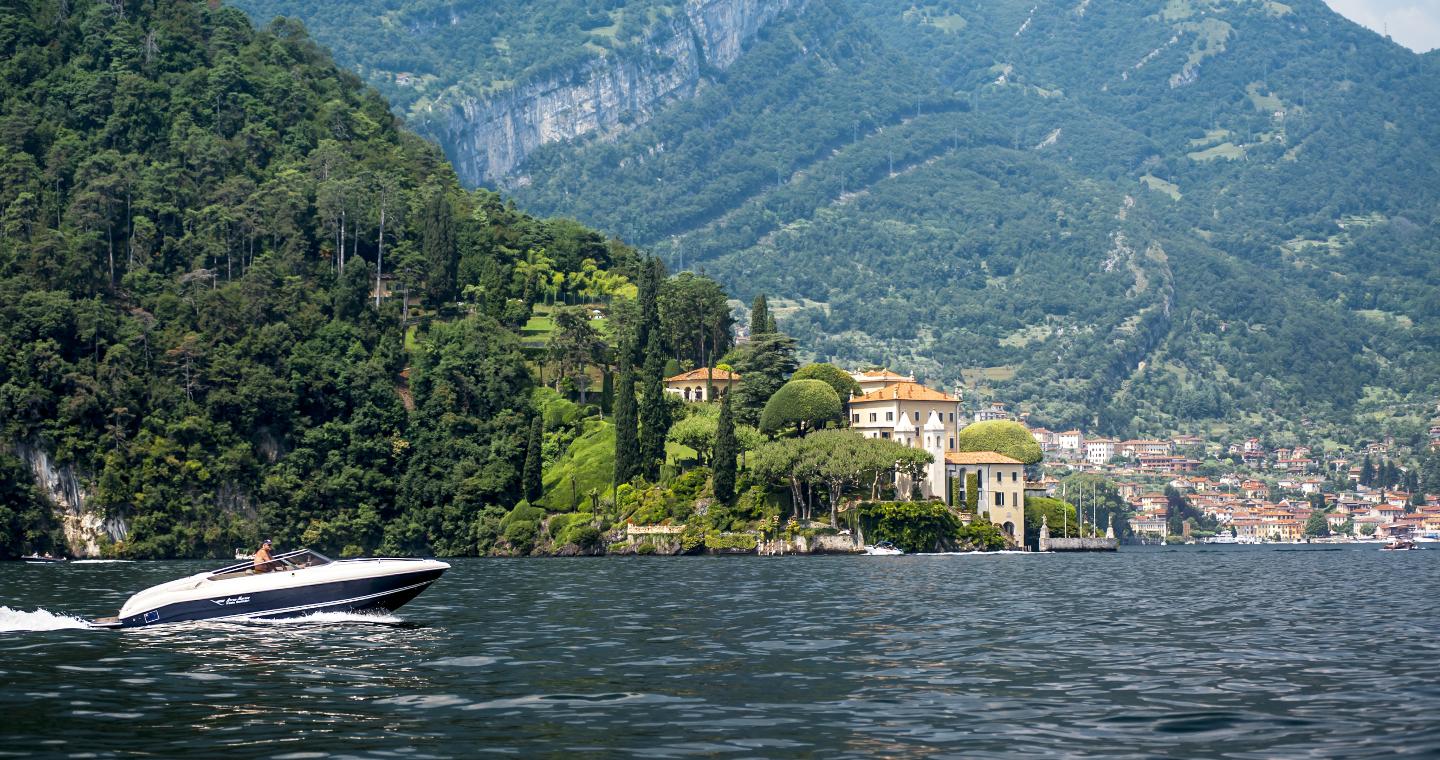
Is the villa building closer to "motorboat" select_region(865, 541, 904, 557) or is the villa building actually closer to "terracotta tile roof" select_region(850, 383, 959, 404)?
"terracotta tile roof" select_region(850, 383, 959, 404)

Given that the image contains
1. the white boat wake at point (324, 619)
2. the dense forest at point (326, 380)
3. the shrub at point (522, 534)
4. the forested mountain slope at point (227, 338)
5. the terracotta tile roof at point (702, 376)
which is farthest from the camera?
the terracotta tile roof at point (702, 376)

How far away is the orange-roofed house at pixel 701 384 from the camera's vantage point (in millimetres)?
168625

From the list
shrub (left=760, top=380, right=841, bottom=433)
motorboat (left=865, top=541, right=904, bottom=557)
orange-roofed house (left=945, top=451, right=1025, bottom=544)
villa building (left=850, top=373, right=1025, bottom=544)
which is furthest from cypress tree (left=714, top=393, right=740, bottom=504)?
orange-roofed house (left=945, top=451, right=1025, bottom=544)

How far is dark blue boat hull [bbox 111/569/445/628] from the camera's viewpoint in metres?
54.3

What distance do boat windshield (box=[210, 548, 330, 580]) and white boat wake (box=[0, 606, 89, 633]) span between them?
4.73m

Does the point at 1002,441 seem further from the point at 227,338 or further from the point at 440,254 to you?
the point at 227,338

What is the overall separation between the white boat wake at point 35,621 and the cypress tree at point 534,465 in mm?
94078

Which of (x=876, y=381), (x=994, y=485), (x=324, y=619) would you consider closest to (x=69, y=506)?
(x=876, y=381)

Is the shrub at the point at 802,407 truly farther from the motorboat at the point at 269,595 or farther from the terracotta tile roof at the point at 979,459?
the motorboat at the point at 269,595

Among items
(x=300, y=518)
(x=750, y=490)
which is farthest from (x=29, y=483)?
(x=750, y=490)

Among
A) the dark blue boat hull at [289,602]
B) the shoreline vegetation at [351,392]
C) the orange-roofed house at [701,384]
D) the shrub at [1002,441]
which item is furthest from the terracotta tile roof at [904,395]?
the dark blue boat hull at [289,602]

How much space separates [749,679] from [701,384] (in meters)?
131

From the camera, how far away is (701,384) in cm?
17000

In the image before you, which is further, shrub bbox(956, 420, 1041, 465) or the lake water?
shrub bbox(956, 420, 1041, 465)
